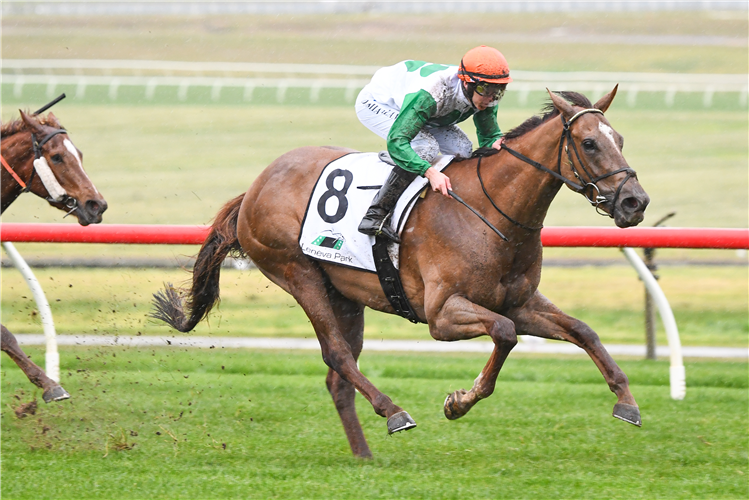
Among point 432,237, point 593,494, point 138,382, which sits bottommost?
point 138,382

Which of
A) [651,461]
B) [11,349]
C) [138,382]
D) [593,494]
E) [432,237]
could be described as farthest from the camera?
[138,382]

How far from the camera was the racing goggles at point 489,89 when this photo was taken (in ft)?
13.1

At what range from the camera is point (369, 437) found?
5031 millimetres

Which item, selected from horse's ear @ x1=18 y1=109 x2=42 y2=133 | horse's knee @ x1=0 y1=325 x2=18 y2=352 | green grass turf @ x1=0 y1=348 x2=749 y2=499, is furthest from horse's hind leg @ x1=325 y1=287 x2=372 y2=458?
horse's ear @ x1=18 y1=109 x2=42 y2=133

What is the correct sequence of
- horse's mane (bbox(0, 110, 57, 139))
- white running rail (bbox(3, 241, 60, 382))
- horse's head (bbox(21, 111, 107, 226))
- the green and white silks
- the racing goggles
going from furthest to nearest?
1. white running rail (bbox(3, 241, 60, 382))
2. horse's mane (bbox(0, 110, 57, 139))
3. horse's head (bbox(21, 111, 107, 226))
4. the green and white silks
5. the racing goggles

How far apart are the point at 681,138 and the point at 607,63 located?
7.23 m

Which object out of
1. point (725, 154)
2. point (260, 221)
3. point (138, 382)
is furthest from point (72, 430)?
point (725, 154)

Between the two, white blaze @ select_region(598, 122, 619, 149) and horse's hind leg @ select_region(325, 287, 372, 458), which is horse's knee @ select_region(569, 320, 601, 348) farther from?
horse's hind leg @ select_region(325, 287, 372, 458)

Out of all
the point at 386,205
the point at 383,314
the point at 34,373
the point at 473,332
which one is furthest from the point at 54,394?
the point at 383,314

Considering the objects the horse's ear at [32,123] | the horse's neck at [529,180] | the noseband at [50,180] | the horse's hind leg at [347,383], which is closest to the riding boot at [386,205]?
Answer: the horse's neck at [529,180]

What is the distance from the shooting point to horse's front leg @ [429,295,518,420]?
376 cm

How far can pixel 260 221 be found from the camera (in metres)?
4.90

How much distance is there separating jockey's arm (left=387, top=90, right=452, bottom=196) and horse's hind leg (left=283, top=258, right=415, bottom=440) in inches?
36.4

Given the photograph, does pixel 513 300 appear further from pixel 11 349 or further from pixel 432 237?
pixel 11 349
